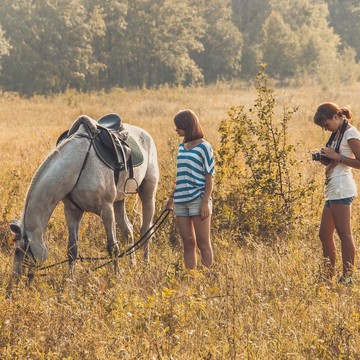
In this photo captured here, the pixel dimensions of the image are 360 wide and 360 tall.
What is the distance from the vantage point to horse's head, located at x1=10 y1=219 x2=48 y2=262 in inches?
211

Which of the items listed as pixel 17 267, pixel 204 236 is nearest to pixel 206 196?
pixel 204 236

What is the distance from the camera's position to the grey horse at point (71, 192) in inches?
215

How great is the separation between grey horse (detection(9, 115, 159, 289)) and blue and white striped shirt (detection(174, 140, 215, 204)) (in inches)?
34.1

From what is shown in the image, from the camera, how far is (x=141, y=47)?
176 feet

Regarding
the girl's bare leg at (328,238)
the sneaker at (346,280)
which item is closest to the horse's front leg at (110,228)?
the girl's bare leg at (328,238)

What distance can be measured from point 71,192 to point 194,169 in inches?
50.3

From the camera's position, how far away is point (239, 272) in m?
5.74

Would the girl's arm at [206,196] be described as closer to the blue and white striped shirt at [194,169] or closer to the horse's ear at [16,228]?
the blue and white striped shirt at [194,169]

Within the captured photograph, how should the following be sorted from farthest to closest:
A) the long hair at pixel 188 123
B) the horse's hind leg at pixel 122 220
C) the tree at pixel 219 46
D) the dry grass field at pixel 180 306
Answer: the tree at pixel 219 46 → the horse's hind leg at pixel 122 220 → the long hair at pixel 188 123 → the dry grass field at pixel 180 306

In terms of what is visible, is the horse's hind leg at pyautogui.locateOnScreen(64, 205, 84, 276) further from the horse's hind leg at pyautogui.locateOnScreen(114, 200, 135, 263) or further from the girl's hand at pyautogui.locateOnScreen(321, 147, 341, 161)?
the girl's hand at pyautogui.locateOnScreen(321, 147, 341, 161)

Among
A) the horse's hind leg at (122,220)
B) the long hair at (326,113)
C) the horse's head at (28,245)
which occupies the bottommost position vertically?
the horse's hind leg at (122,220)

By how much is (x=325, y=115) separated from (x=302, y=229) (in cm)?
241

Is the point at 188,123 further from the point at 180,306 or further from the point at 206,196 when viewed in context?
the point at 180,306

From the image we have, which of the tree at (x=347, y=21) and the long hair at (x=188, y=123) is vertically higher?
the tree at (x=347, y=21)
